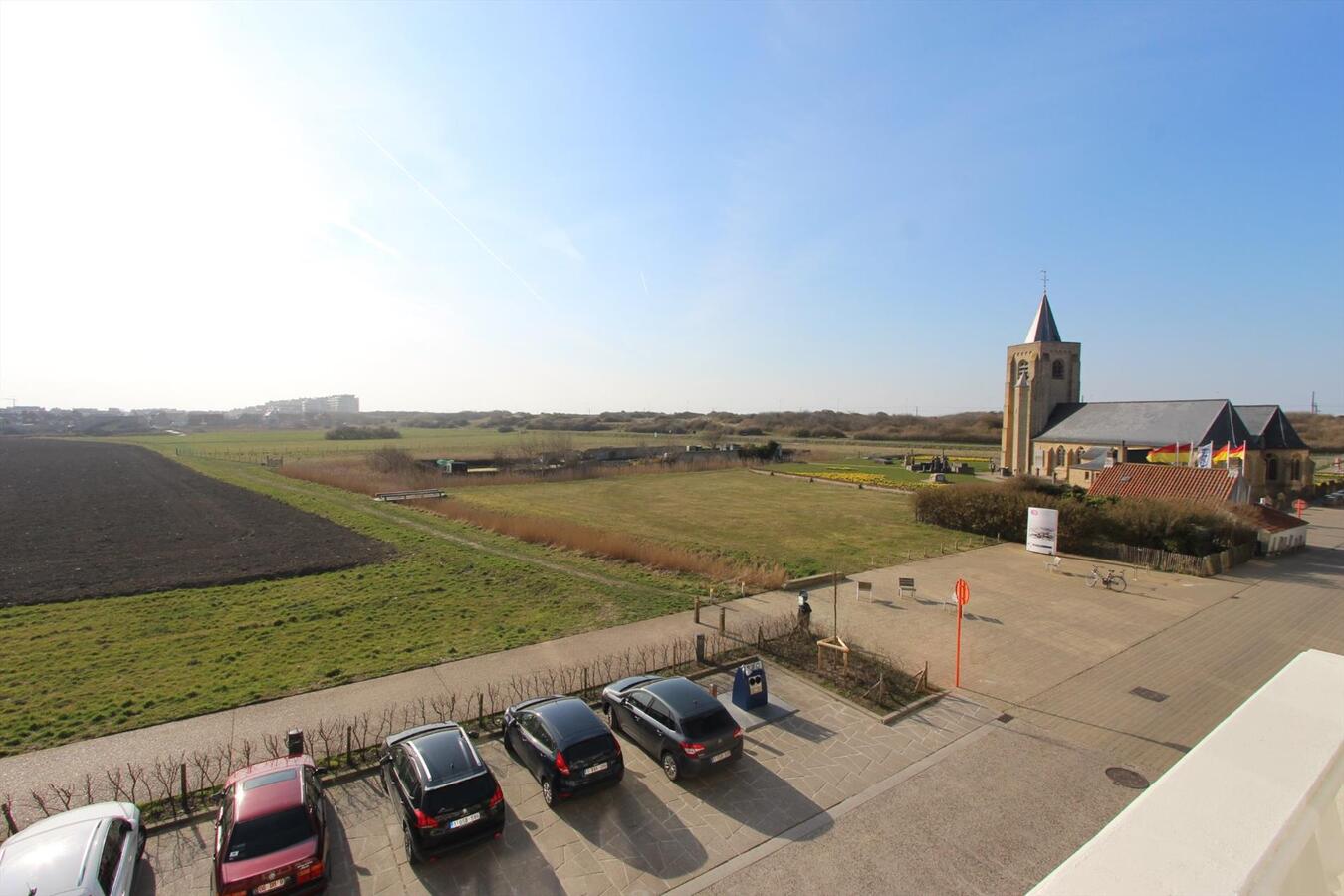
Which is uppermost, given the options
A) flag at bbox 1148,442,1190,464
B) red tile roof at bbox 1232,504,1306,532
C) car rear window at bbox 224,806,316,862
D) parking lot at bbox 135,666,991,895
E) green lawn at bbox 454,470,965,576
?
flag at bbox 1148,442,1190,464

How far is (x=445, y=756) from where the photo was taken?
34.6ft

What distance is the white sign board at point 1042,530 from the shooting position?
3042 cm

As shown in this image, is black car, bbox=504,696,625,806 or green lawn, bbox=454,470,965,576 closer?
black car, bbox=504,696,625,806

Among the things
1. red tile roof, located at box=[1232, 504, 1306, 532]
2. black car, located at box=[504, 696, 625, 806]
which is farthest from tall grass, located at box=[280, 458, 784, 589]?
red tile roof, located at box=[1232, 504, 1306, 532]

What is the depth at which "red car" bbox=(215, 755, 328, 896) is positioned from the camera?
8711 millimetres

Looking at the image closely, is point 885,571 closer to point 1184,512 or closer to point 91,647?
point 1184,512

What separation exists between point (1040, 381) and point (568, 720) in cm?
A: 6510

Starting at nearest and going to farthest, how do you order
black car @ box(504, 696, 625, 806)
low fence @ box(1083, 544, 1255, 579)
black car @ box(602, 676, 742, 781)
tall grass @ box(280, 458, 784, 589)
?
black car @ box(504, 696, 625, 806)
black car @ box(602, 676, 742, 781)
low fence @ box(1083, 544, 1255, 579)
tall grass @ box(280, 458, 784, 589)

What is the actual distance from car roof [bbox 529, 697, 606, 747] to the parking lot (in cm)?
112

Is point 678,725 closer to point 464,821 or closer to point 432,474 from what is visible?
point 464,821

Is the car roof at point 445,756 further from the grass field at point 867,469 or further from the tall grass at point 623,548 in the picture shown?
the grass field at point 867,469

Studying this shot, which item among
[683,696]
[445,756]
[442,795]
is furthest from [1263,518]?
[442,795]

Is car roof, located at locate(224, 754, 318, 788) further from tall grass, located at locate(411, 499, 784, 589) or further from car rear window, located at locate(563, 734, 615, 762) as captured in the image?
tall grass, located at locate(411, 499, 784, 589)

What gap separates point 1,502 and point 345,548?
34477 mm
